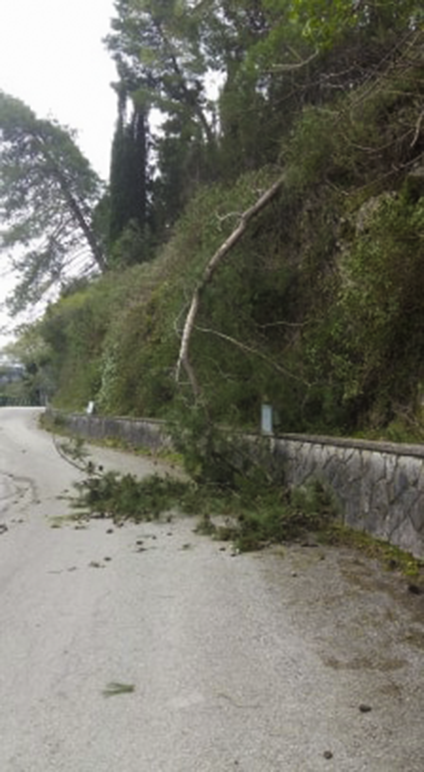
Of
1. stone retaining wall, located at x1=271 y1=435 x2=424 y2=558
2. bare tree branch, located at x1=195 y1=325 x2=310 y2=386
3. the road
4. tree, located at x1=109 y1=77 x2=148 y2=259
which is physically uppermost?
tree, located at x1=109 y1=77 x2=148 y2=259

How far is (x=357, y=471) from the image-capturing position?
8.93 meters

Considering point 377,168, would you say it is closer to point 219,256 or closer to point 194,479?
point 219,256

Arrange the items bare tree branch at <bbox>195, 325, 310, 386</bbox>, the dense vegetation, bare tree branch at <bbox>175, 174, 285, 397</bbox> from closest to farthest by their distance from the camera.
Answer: the dense vegetation
bare tree branch at <bbox>195, 325, 310, 386</bbox>
bare tree branch at <bbox>175, 174, 285, 397</bbox>

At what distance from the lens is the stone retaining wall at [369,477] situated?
7691 mm

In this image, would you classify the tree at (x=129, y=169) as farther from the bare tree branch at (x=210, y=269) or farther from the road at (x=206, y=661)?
the road at (x=206, y=661)

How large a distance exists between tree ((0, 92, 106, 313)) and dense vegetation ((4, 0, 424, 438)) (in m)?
16.7

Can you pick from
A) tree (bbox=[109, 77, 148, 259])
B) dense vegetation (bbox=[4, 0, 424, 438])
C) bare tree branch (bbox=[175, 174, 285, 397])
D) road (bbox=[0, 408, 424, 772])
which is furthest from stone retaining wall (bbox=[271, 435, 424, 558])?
Answer: tree (bbox=[109, 77, 148, 259])

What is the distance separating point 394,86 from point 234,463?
6.08 meters

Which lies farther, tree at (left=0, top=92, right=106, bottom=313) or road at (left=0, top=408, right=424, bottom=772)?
tree at (left=0, top=92, right=106, bottom=313)

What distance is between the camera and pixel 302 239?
15.4 metres

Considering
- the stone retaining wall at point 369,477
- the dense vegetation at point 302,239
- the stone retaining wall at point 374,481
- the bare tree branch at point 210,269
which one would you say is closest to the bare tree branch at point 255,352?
the dense vegetation at point 302,239

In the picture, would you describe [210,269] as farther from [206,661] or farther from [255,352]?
[206,661]

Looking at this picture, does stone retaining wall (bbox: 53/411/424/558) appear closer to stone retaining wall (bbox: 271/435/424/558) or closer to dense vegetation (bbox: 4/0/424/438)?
stone retaining wall (bbox: 271/435/424/558)

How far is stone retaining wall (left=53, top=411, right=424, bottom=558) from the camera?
7.69 m
